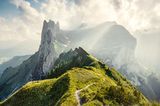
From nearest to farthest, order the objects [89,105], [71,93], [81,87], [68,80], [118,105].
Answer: [89,105], [118,105], [71,93], [81,87], [68,80]

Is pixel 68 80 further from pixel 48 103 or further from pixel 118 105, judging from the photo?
pixel 118 105

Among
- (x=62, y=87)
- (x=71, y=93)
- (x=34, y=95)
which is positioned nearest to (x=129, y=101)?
(x=71, y=93)

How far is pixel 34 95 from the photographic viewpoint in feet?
646

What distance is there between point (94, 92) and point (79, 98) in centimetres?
1200

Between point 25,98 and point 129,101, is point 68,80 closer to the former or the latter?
point 25,98

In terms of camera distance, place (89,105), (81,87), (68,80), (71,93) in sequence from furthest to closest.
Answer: (68,80), (81,87), (71,93), (89,105)

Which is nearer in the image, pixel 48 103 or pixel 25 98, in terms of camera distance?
pixel 48 103

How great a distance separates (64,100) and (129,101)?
34888 mm

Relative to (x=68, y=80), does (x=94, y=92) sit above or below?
below

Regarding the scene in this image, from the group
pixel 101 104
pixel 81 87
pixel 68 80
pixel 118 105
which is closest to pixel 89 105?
pixel 101 104

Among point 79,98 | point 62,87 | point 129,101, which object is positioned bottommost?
point 129,101

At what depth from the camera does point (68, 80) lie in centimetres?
19875

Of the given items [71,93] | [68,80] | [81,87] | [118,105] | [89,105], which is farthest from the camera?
[68,80]

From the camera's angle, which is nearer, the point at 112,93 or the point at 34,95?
the point at 112,93
